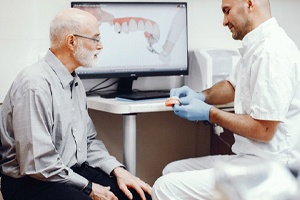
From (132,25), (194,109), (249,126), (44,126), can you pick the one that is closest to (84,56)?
(44,126)

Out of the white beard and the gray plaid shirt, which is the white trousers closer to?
the gray plaid shirt

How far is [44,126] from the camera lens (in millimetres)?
1709

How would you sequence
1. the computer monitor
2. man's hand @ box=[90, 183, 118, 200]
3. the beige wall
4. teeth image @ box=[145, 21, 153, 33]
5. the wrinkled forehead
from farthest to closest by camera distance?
the beige wall
teeth image @ box=[145, 21, 153, 33]
the computer monitor
the wrinkled forehead
man's hand @ box=[90, 183, 118, 200]

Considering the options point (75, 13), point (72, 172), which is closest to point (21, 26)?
point (75, 13)

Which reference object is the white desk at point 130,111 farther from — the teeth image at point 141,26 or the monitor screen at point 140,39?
the teeth image at point 141,26

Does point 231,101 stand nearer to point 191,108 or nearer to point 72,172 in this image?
point 191,108

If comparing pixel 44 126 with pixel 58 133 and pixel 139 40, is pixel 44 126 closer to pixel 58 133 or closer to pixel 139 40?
pixel 58 133

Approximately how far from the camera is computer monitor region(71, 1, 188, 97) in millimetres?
2477

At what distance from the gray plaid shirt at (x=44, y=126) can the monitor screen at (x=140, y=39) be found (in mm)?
546

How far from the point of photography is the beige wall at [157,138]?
2775mm

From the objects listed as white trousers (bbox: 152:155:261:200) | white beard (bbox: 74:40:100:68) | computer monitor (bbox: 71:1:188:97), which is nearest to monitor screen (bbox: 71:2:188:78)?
computer monitor (bbox: 71:1:188:97)

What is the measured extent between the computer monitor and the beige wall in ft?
0.94

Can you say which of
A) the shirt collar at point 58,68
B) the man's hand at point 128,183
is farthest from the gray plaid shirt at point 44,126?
the man's hand at point 128,183

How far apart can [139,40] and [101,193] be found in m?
1.03
